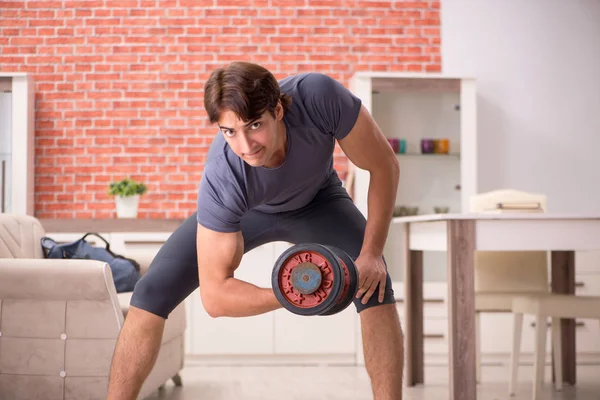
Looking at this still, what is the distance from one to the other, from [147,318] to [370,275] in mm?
616

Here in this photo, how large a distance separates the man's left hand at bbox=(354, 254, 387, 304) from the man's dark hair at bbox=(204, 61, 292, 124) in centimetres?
46

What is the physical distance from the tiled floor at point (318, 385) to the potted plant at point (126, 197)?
1.00 meters

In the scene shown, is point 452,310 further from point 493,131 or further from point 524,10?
point 524,10

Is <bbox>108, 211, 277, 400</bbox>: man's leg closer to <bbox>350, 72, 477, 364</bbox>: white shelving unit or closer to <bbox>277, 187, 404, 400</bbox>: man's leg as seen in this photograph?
<bbox>277, 187, 404, 400</bbox>: man's leg

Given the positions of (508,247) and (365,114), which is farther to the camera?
(508,247)

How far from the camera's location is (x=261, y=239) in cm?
208

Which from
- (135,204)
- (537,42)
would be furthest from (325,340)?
(537,42)

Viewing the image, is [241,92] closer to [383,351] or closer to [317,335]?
[383,351]

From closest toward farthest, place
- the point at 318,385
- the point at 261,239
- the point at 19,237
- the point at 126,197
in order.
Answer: the point at 261,239, the point at 19,237, the point at 318,385, the point at 126,197

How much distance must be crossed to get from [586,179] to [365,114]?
3.48m

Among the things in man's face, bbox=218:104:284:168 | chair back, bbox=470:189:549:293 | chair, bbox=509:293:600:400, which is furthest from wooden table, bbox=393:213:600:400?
man's face, bbox=218:104:284:168

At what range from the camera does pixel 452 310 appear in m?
2.72

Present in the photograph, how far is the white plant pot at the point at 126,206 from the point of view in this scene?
4379mm

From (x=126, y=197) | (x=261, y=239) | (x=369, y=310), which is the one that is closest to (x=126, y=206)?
(x=126, y=197)
